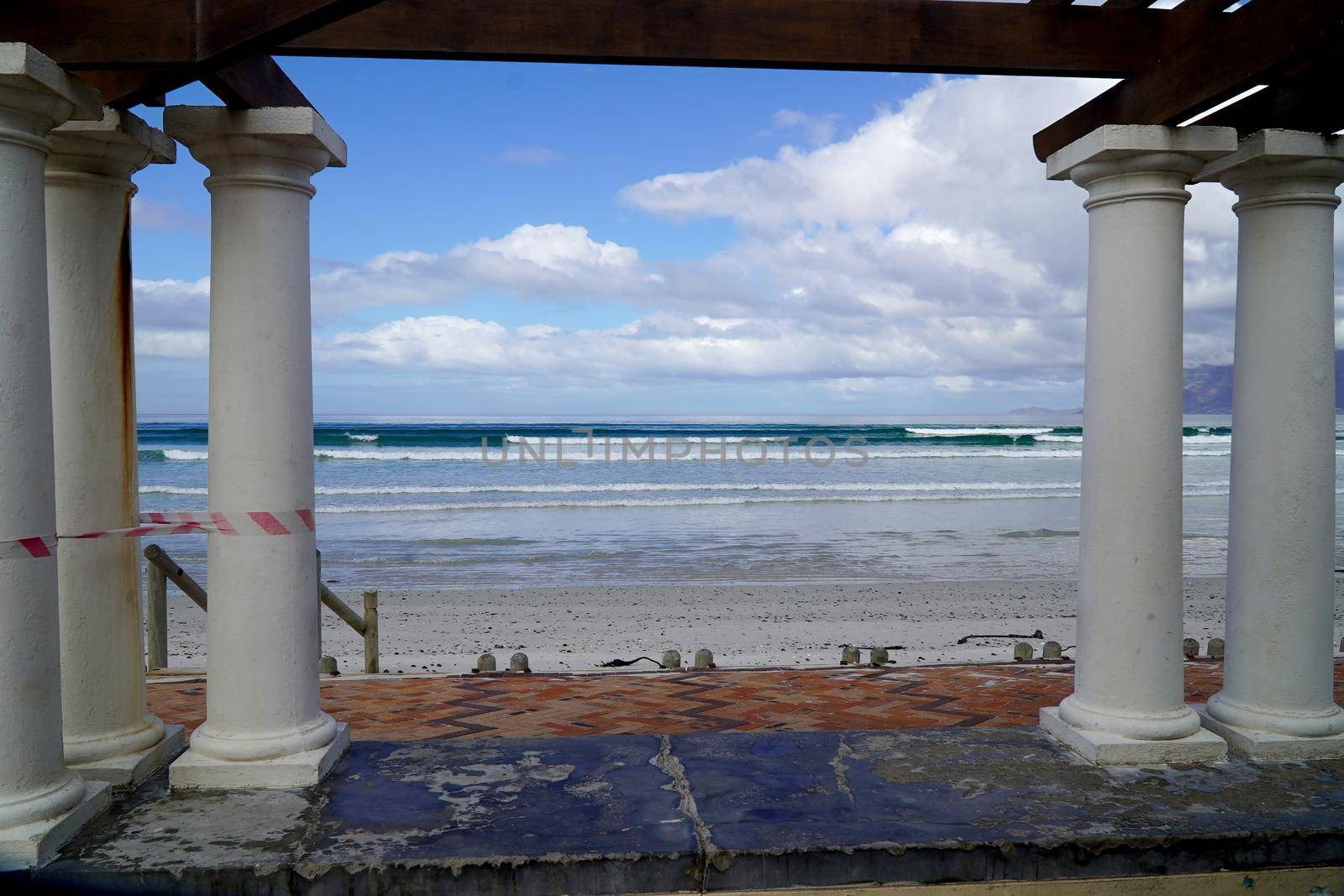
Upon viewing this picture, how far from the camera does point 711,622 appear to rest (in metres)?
10.3

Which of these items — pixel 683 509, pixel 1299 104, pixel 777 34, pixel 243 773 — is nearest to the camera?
pixel 243 773

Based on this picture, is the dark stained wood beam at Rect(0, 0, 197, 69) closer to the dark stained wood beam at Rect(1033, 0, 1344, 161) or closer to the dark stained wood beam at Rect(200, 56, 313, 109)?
the dark stained wood beam at Rect(200, 56, 313, 109)

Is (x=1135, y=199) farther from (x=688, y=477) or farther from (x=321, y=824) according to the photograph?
(x=688, y=477)

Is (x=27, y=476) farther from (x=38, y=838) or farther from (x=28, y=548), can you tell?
(x=38, y=838)

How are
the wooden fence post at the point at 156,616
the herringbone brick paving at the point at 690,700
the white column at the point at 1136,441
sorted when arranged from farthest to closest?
the wooden fence post at the point at 156,616
the herringbone brick paving at the point at 690,700
the white column at the point at 1136,441

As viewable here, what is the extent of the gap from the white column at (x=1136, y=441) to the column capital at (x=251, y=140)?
10.0 ft

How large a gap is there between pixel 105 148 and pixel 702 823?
3296 mm

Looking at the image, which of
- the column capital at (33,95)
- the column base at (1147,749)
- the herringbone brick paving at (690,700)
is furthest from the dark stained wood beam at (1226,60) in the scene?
the column capital at (33,95)

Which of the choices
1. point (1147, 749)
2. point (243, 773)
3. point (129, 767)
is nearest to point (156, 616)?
point (129, 767)

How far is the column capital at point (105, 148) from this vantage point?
12.4ft

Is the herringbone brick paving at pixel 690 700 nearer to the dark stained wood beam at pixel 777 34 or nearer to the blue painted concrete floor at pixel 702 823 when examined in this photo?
the blue painted concrete floor at pixel 702 823

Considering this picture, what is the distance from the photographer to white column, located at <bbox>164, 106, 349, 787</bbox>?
3842 mm

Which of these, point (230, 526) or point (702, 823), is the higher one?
point (230, 526)

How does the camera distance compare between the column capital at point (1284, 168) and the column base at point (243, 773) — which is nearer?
the column base at point (243, 773)
